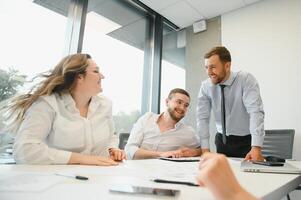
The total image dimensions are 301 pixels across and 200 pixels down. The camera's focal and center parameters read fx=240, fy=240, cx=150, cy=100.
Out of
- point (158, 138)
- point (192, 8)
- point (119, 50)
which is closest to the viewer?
point (158, 138)

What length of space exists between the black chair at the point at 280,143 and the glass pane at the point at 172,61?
172 centimetres

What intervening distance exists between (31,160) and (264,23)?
3095mm

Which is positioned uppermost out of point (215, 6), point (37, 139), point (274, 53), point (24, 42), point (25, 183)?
point (215, 6)

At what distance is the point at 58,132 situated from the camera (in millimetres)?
1254

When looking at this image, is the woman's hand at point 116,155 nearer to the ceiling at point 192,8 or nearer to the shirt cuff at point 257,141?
the shirt cuff at point 257,141

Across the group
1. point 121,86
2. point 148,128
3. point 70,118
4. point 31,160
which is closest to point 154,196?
point 31,160

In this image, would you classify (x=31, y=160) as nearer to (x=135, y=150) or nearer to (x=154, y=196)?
(x=154, y=196)

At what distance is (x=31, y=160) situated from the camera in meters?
1.10

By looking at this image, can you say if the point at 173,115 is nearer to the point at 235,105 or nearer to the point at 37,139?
the point at 235,105

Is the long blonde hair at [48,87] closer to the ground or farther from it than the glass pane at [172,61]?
closer to the ground

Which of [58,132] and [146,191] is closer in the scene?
[146,191]

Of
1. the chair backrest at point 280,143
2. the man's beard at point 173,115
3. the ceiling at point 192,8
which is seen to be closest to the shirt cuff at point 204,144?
the man's beard at point 173,115

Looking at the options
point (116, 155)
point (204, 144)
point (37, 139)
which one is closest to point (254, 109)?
point (204, 144)

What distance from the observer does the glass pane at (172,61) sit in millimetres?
3844
